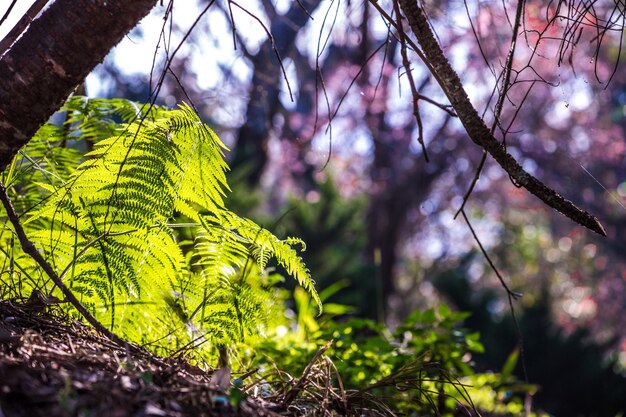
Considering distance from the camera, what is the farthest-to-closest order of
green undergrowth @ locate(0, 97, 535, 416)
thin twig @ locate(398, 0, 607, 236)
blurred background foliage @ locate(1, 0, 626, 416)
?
1. blurred background foliage @ locate(1, 0, 626, 416)
2. green undergrowth @ locate(0, 97, 535, 416)
3. thin twig @ locate(398, 0, 607, 236)

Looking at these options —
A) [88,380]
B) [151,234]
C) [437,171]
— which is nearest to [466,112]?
[151,234]

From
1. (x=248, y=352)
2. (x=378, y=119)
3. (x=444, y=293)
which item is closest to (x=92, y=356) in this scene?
(x=248, y=352)

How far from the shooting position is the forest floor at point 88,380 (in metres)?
1.08

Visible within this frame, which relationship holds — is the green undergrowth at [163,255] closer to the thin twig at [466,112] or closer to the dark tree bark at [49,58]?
the dark tree bark at [49,58]

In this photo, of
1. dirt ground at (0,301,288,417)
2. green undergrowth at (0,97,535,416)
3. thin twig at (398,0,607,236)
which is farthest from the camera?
green undergrowth at (0,97,535,416)

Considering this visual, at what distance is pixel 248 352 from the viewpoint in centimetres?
251

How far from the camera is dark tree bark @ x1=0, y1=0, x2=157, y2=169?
4.87 feet

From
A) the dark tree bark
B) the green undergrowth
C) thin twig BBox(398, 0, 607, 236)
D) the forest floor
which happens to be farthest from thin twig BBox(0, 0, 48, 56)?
thin twig BBox(398, 0, 607, 236)

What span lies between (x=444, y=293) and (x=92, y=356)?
279 inches

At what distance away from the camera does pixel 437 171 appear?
12.8 metres

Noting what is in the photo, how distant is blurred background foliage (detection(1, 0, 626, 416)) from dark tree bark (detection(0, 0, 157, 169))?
60cm

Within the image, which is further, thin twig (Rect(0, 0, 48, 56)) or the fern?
the fern

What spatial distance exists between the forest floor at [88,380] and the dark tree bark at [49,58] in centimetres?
44

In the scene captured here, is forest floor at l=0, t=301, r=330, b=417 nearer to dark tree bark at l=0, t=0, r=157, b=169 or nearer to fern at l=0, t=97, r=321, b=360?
fern at l=0, t=97, r=321, b=360
